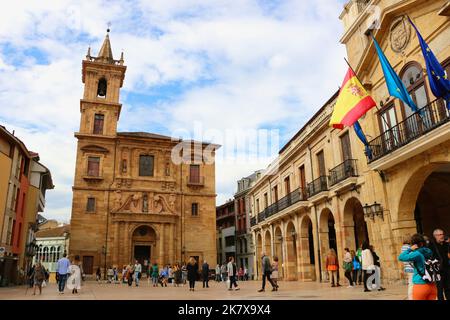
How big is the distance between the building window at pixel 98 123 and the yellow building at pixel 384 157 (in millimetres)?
21011

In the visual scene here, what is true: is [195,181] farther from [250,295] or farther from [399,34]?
[399,34]

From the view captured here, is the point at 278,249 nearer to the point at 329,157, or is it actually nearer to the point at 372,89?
the point at 329,157

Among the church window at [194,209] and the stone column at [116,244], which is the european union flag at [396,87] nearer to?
the church window at [194,209]

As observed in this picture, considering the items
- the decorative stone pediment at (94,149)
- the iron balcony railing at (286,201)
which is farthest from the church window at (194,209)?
the decorative stone pediment at (94,149)

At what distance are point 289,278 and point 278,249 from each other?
12.1 ft

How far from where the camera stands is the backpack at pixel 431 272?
491cm

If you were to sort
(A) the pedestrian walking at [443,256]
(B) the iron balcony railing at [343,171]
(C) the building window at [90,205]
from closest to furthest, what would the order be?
1. (A) the pedestrian walking at [443,256]
2. (B) the iron balcony railing at [343,171]
3. (C) the building window at [90,205]

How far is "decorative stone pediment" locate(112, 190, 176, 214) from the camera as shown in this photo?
32.9m

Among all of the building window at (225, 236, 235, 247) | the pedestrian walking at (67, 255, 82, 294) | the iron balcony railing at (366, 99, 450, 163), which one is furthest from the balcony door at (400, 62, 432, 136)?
the building window at (225, 236, 235, 247)

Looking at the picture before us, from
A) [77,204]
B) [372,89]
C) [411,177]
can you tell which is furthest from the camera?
[77,204]

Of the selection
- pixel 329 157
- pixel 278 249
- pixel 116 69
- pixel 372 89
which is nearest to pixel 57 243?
pixel 116 69

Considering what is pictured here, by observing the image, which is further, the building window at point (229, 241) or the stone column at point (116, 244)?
the building window at point (229, 241)

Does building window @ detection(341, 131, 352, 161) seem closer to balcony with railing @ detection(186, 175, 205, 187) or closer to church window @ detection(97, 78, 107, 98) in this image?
balcony with railing @ detection(186, 175, 205, 187)
